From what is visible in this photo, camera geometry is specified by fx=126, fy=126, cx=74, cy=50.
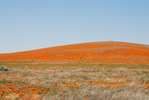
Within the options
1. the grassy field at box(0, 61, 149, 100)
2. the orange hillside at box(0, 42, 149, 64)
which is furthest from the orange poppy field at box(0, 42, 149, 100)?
the orange hillside at box(0, 42, 149, 64)

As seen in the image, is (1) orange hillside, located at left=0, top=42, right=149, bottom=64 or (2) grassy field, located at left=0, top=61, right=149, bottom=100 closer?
(2) grassy field, located at left=0, top=61, right=149, bottom=100

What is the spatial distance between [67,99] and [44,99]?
112 centimetres

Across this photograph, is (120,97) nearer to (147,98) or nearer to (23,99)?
(147,98)

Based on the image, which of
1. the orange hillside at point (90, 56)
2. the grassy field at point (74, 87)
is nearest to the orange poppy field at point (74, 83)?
the grassy field at point (74, 87)

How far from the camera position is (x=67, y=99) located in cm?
627

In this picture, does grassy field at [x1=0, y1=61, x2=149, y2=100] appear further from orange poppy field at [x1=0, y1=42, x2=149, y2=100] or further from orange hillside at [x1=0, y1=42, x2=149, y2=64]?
orange hillside at [x1=0, y1=42, x2=149, y2=64]

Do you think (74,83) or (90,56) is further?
(90,56)

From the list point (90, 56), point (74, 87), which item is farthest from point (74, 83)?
point (90, 56)

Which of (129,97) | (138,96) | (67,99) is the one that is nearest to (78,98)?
(67,99)

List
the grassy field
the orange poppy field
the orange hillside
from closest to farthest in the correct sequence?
1. the grassy field
2. the orange poppy field
3. the orange hillside

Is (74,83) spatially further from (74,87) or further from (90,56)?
(90,56)

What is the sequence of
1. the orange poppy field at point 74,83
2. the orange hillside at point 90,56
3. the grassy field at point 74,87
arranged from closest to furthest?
the grassy field at point 74,87 → the orange poppy field at point 74,83 → the orange hillside at point 90,56

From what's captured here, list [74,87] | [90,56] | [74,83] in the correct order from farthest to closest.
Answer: [90,56] → [74,83] → [74,87]

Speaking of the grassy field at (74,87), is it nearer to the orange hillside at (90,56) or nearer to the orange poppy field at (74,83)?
the orange poppy field at (74,83)
